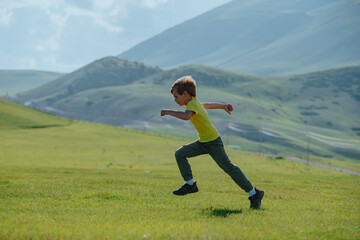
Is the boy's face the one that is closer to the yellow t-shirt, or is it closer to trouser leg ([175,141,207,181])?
the yellow t-shirt

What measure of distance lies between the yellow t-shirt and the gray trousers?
158mm

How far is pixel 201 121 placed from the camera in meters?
10.4

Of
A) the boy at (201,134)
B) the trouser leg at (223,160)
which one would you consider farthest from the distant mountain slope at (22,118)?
the trouser leg at (223,160)

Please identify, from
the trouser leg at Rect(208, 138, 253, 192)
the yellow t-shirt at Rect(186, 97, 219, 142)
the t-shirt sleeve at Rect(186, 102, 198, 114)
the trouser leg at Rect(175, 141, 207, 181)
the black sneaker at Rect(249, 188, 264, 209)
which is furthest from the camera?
the trouser leg at Rect(175, 141, 207, 181)

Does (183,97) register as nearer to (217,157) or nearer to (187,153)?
(187,153)

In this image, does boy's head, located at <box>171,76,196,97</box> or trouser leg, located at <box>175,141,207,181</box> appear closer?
boy's head, located at <box>171,76,196,97</box>

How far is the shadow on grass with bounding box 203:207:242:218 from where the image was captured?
9.63m

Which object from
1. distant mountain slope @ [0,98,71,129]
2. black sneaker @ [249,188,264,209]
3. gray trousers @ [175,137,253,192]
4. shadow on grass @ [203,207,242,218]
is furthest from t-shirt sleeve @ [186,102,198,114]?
distant mountain slope @ [0,98,71,129]

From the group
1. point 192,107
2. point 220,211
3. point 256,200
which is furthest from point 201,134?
point 256,200

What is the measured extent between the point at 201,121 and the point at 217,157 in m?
1.05

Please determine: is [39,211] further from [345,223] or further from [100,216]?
[345,223]

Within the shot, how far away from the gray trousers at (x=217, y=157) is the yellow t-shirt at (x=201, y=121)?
0.16 meters

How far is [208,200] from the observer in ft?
39.5

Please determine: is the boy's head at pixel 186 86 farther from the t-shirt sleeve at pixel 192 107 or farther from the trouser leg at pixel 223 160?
the trouser leg at pixel 223 160
